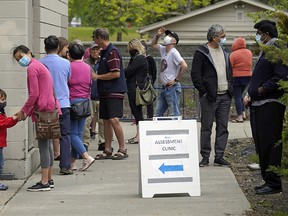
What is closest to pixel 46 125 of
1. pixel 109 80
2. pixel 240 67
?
pixel 109 80

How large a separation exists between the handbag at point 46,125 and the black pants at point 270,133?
2.45 m

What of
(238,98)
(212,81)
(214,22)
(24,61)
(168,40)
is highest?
(214,22)

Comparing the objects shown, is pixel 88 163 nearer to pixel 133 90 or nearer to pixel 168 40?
pixel 133 90

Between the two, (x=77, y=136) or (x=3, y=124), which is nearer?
(x=3, y=124)

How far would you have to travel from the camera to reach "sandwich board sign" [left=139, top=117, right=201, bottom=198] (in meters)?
9.70

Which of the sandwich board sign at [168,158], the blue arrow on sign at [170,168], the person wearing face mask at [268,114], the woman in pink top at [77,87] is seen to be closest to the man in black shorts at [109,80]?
the woman in pink top at [77,87]

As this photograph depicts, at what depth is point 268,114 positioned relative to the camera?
31.9ft

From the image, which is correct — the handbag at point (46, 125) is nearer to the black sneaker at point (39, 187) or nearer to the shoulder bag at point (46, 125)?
the shoulder bag at point (46, 125)

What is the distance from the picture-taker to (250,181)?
11.0 metres

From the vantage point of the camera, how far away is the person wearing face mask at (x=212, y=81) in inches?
463

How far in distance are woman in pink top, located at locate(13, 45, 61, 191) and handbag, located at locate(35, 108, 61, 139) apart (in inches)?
2.5

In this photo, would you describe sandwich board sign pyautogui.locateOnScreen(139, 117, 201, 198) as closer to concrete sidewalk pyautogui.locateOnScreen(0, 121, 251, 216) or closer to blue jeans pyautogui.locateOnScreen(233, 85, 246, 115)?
concrete sidewalk pyautogui.locateOnScreen(0, 121, 251, 216)

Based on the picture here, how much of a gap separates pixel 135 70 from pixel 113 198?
4.75 m

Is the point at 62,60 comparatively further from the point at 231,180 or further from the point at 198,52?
the point at 231,180
